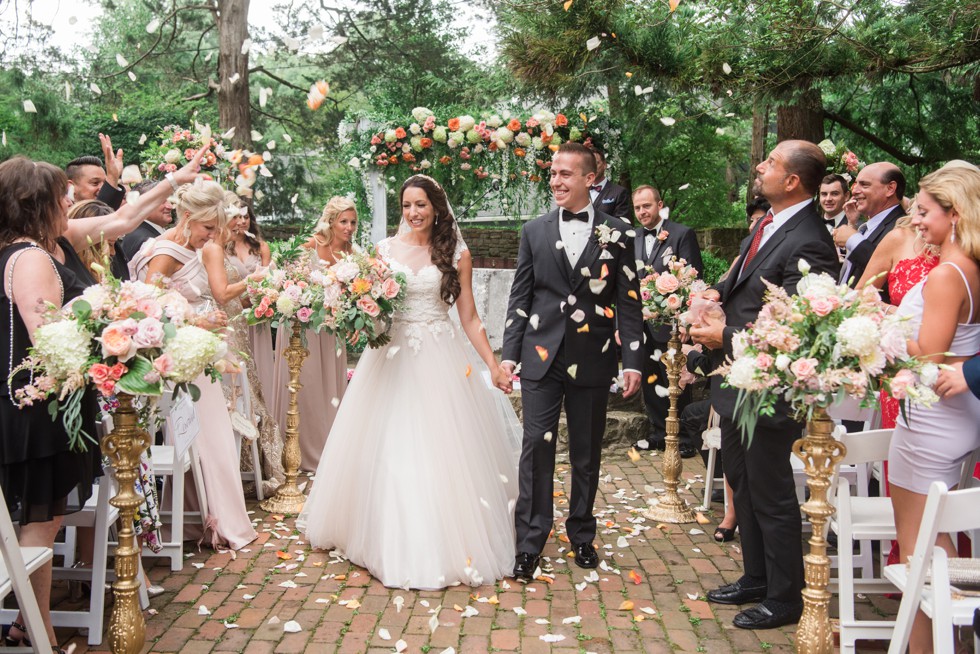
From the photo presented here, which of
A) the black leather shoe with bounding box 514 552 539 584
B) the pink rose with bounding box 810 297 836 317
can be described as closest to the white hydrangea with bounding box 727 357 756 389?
the pink rose with bounding box 810 297 836 317

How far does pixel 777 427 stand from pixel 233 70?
12.9 m

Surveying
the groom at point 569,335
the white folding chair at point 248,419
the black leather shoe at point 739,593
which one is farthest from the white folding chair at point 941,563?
the white folding chair at point 248,419

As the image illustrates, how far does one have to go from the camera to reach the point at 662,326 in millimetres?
7238

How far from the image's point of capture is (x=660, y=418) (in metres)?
7.66

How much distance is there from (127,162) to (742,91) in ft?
48.2

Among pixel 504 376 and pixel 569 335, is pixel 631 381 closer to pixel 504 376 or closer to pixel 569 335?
pixel 569 335

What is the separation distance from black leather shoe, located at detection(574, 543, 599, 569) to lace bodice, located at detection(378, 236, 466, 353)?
1458 millimetres

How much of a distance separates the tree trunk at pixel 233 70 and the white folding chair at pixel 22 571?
1193cm

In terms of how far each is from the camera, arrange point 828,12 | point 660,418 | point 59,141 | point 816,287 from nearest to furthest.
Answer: point 816,287 → point 828,12 → point 660,418 → point 59,141

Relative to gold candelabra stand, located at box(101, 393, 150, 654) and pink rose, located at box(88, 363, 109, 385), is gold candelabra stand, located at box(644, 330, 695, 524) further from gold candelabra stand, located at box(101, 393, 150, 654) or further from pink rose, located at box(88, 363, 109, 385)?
pink rose, located at box(88, 363, 109, 385)

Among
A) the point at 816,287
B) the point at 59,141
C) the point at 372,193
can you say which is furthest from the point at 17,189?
the point at 59,141

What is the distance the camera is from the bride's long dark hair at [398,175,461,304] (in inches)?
199

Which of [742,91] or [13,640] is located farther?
[742,91]

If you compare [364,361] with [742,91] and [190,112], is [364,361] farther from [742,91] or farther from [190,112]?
[190,112]
